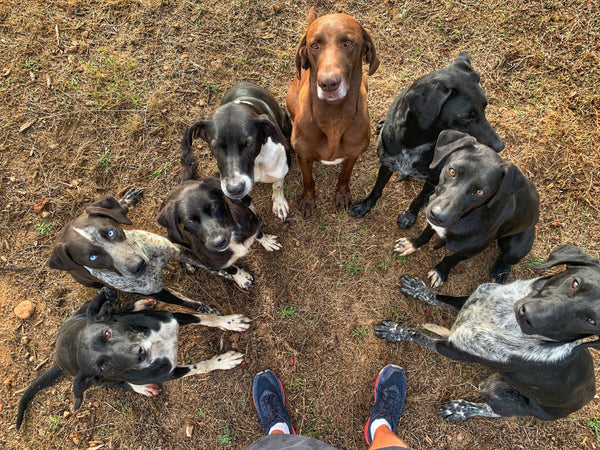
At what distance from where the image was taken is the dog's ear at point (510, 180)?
11.3 ft

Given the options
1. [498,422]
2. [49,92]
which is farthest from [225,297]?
[49,92]

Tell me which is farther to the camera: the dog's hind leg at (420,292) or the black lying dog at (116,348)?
the dog's hind leg at (420,292)

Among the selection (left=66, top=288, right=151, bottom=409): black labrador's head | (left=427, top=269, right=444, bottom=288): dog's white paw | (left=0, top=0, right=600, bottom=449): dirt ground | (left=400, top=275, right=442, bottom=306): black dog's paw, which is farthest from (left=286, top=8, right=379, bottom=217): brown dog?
(left=66, top=288, right=151, bottom=409): black labrador's head

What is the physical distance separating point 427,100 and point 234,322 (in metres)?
3.77

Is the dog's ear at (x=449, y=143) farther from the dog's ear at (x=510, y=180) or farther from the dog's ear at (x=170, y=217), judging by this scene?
the dog's ear at (x=170, y=217)

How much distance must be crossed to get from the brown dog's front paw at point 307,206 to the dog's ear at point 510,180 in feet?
8.61

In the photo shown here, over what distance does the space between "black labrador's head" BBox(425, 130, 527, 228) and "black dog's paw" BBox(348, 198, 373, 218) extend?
5.67 feet

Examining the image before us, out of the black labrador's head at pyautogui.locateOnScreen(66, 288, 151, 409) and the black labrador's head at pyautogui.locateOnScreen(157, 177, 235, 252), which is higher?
the black labrador's head at pyautogui.locateOnScreen(157, 177, 235, 252)

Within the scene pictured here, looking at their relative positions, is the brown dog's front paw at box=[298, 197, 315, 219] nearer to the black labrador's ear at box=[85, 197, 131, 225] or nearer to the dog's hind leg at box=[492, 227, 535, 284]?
the black labrador's ear at box=[85, 197, 131, 225]

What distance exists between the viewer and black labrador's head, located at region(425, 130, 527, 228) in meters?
3.52

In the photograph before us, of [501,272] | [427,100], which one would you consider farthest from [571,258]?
[427,100]

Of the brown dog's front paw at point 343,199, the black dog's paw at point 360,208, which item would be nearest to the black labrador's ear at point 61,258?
the brown dog's front paw at point 343,199

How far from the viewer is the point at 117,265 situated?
4160mm

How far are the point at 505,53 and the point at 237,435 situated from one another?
7425mm
